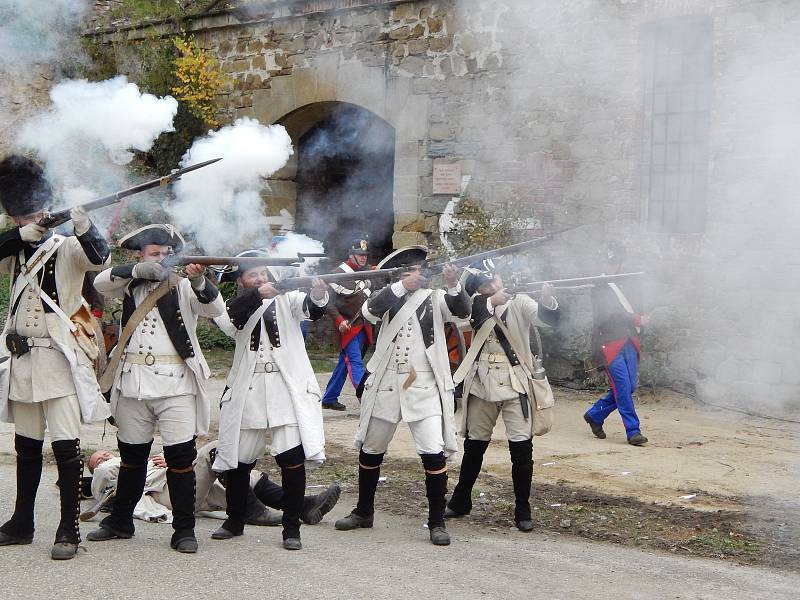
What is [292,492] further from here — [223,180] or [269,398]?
[223,180]

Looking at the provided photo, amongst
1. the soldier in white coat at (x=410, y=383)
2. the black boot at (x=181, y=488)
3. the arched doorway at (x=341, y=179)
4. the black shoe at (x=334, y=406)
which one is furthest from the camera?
the arched doorway at (x=341, y=179)

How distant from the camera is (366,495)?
18.7 ft

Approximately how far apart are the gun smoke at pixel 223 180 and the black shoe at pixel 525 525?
2.61 meters

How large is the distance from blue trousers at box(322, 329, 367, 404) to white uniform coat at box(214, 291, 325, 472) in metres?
4.23

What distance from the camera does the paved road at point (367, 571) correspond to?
445 centimetres

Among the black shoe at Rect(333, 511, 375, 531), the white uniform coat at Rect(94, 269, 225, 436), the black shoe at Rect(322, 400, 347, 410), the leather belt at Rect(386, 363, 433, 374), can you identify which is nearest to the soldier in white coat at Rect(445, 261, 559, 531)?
the leather belt at Rect(386, 363, 433, 374)

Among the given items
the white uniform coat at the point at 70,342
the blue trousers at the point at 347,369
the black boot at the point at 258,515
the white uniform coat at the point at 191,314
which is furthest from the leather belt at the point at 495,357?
the blue trousers at the point at 347,369

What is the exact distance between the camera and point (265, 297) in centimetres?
541

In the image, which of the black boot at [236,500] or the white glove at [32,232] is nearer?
the white glove at [32,232]

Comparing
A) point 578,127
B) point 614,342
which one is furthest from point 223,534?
point 578,127

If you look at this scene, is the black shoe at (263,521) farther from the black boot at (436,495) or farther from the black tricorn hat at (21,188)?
the black tricorn hat at (21,188)

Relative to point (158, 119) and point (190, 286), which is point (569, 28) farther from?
point (190, 286)

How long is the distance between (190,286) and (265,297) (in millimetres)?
395

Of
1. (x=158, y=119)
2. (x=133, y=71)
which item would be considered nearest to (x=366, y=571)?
(x=158, y=119)
